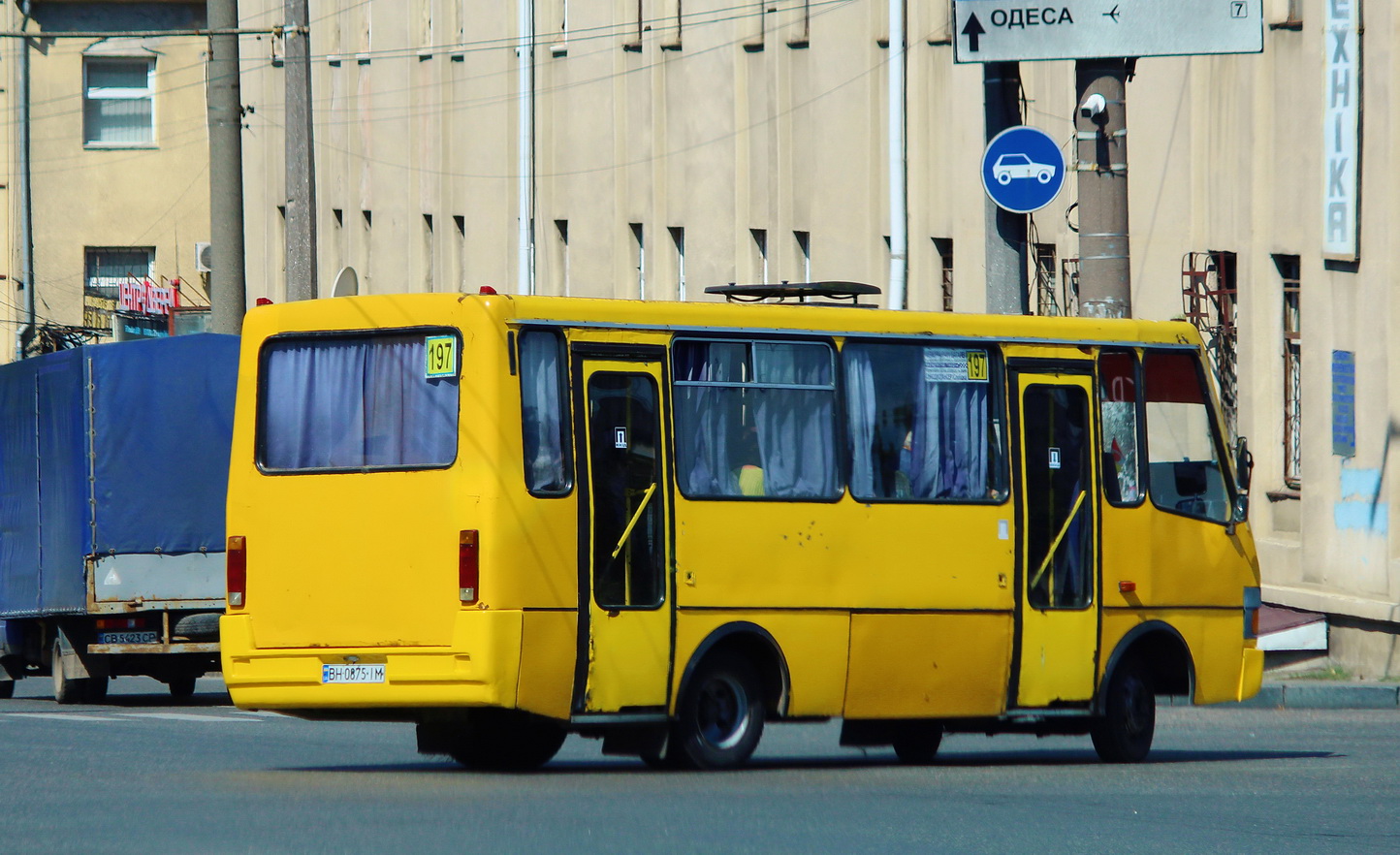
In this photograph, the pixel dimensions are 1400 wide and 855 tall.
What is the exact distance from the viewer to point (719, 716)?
43.1ft

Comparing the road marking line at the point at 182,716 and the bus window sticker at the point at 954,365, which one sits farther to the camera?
the road marking line at the point at 182,716

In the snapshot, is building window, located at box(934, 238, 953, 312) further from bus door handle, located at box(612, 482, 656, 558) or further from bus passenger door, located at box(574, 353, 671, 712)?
bus door handle, located at box(612, 482, 656, 558)

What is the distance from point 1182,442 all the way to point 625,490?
3950mm

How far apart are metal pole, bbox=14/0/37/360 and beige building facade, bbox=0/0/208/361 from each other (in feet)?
0.34

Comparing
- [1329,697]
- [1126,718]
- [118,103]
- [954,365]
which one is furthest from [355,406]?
[118,103]

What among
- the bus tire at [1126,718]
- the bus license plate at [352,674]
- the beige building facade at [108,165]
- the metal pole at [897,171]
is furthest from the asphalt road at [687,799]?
the beige building facade at [108,165]

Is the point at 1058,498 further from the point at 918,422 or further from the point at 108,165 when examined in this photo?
the point at 108,165

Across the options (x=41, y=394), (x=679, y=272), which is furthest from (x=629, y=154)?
(x=41, y=394)

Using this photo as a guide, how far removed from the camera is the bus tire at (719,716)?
12.9 m

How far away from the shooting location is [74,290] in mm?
55250

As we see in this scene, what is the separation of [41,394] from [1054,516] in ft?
33.0

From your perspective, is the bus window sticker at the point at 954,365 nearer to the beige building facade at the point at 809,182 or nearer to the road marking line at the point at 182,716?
the road marking line at the point at 182,716

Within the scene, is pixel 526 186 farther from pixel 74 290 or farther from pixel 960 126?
pixel 74 290

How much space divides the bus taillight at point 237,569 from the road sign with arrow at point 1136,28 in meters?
7.24
